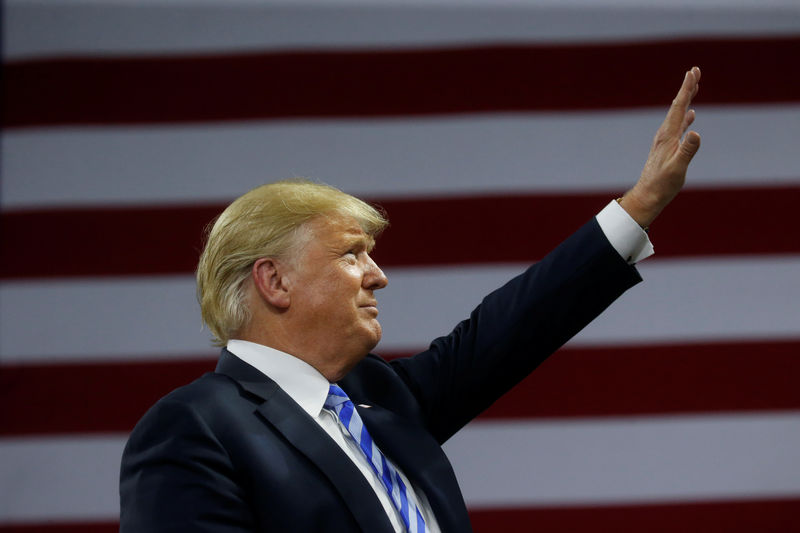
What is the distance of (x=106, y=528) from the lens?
1.82 meters

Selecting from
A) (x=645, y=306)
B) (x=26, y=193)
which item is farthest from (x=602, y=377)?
(x=26, y=193)

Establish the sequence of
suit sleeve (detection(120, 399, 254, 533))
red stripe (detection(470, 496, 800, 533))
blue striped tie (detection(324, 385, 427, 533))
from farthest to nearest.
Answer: red stripe (detection(470, 496, 800, 533)), blue striped tie (detection(324, 385, 427, 533)), suit sleeve (detection(120, 399, 254, 533))

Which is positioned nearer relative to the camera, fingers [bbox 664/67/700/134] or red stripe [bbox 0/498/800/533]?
fingers [bbox 664/67/700/134]

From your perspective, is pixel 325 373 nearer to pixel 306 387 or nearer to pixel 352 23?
pixel 306 387

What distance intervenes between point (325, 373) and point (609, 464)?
105 centimetres

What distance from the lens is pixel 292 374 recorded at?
3.01 feet

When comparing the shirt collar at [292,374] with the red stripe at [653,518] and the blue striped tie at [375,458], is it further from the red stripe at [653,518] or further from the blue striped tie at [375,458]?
the red stripe at [653,518]

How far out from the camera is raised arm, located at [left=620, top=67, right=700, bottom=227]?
36.1 inches

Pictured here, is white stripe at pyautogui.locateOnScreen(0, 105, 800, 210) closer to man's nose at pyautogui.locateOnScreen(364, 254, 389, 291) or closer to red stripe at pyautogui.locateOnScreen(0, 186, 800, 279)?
red stripe at pyautogui.locateOnScreen(0, 186, 800, 279)

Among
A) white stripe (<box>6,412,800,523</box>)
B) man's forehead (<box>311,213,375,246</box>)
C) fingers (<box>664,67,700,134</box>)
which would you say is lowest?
white stripe (<box>6,412,800,523</box>)

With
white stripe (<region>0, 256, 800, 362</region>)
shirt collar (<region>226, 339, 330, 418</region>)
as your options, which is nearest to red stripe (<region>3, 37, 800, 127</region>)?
white stripe (<region>0, 256, 800, 362</region>)

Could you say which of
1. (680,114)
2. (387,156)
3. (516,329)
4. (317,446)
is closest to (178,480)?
(317,446)

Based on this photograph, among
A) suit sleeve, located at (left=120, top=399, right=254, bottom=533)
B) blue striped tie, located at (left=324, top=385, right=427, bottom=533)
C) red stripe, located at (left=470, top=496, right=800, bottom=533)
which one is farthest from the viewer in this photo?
red stripe, located at (left=470, top=496, right=800, bottom=533)

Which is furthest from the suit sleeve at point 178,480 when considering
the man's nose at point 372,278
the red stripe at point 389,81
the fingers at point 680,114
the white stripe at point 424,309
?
the red stripe at point 389,81
